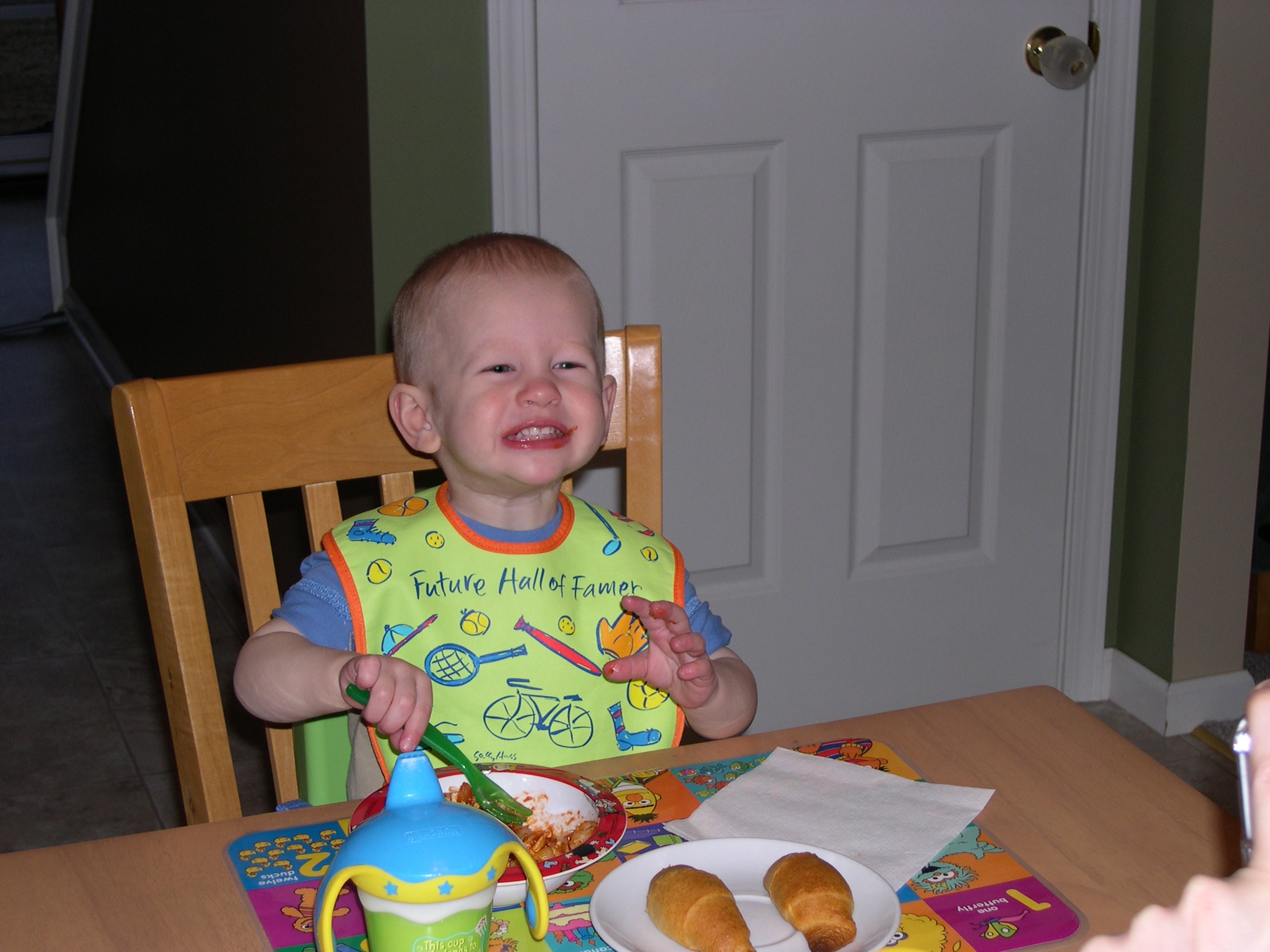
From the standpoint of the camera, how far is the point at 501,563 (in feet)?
3.98

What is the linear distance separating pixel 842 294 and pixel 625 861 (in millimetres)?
1517

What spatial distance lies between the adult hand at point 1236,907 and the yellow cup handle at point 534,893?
35 cm

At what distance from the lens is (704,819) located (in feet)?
3.02

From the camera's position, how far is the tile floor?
93.5 inches

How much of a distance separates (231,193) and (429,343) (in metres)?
1.84

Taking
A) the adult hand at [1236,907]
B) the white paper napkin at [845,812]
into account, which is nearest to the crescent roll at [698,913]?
the white paper napkin at [845,812]

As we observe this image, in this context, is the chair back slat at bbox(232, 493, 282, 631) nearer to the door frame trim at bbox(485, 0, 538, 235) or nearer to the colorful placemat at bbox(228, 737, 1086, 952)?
the colorful placemat at bbox(228, 737, 1086, 952)

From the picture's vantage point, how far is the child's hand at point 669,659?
1.01 metres

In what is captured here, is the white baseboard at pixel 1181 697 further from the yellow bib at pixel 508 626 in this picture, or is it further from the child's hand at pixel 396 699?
the child's hand at pixel 396 699

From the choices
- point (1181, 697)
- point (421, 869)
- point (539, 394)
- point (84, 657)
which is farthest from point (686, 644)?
point (84, 657)

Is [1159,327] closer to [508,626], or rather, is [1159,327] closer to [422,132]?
[422,132]

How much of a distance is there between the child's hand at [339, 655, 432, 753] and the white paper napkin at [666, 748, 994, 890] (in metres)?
0.19

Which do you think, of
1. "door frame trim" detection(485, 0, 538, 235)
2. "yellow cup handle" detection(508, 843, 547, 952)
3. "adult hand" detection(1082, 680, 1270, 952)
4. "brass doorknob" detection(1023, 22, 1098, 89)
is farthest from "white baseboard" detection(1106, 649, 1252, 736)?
"adult hand" detection(1082, 680, 1270, 952)

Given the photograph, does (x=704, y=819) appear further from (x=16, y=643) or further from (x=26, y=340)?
(x=26, y=340)
